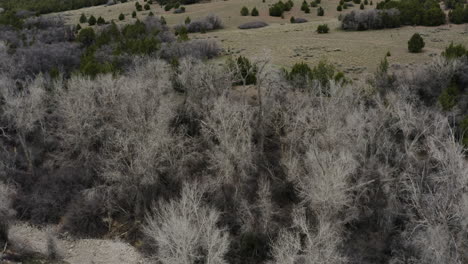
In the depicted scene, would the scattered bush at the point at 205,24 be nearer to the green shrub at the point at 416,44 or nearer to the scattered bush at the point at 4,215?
the green shrub at the point at 416,44

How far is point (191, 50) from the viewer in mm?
39219

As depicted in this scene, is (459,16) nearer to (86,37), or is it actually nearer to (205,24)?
(205,24)

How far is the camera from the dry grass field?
130ft

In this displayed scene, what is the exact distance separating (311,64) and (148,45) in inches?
630

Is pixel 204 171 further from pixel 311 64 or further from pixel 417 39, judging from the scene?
pixel 417 39

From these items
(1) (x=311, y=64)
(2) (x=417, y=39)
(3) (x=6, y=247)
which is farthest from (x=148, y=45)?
(2) (x=417, y=39)

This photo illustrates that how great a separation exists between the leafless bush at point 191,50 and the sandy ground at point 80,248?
18745 mm

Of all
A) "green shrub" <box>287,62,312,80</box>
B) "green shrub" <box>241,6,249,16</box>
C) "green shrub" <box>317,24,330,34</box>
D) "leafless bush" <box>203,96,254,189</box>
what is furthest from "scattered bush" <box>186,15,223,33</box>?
"leafless bush" <box>203,96,254,189</box>

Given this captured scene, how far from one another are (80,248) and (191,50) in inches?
817

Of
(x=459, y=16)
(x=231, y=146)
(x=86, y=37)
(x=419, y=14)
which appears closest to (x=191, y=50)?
(x=86, y=37)

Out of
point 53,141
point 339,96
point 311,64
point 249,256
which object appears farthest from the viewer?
point 311,64

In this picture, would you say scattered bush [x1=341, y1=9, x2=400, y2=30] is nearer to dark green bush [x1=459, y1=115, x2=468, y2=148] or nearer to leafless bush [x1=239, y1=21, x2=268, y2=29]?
leafless bush [x1=239, y1=21, x2=268, y2=29]

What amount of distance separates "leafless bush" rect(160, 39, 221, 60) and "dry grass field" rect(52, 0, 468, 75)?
216cm

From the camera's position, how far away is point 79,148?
102 ft
